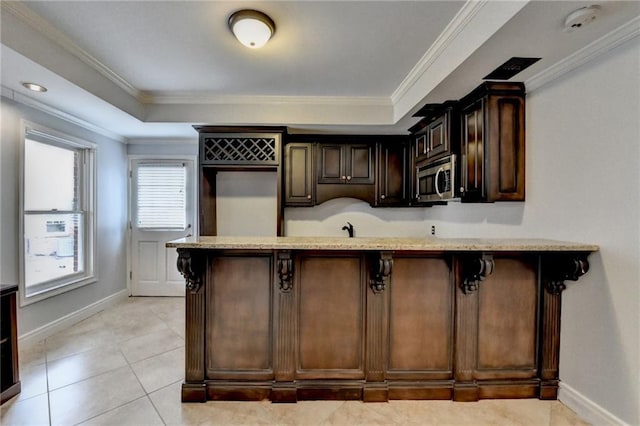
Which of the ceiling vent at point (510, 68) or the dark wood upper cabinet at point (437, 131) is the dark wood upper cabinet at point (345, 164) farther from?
the ceiling vent at point (510, 68)

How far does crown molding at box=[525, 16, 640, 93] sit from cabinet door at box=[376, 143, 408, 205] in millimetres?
1636

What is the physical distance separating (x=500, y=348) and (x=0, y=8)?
3.93 m

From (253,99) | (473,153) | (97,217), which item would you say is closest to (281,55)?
(253,99)

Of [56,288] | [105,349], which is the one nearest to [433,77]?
[105,349]

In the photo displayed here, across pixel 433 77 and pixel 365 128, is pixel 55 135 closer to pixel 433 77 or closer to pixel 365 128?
pixel 365 128

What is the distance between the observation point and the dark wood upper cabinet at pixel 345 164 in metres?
3.76

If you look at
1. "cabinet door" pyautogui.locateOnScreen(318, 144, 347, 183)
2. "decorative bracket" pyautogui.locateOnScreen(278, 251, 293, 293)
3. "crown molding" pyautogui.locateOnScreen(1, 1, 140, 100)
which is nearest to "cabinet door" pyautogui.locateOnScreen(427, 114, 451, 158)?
"cabinet door" pyautogui.locateOnScreen(318, 144, 347, 183)

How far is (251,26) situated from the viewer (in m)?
1.91

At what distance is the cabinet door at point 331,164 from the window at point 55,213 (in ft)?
9.34

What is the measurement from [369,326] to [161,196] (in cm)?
369

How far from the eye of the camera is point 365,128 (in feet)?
11.6

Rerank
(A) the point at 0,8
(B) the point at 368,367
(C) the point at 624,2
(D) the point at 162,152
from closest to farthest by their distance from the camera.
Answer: (C) the point at 624,2 → (A) the point at 0,8 → (B) the point at 368,367 → (D) the point at 162,152

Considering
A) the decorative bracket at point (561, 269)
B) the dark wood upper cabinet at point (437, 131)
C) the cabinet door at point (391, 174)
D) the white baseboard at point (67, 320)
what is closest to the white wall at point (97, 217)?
the white baseboard at point (67, 320)

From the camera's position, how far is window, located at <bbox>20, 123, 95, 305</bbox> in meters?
2.92
